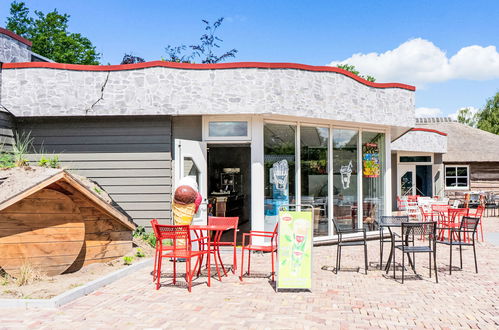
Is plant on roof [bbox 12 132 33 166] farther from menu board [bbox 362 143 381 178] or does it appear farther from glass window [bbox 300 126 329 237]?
menu board [bbox 362 143 381 178]

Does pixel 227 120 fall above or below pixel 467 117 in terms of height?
below

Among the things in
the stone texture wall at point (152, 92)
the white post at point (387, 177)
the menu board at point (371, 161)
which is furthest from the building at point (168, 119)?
the white post at point (387, 177)

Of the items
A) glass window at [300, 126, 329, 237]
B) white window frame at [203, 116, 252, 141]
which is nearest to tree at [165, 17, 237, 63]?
glass window at [300, 126, 329, 237]

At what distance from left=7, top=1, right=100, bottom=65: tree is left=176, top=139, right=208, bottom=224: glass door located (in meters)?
29.5

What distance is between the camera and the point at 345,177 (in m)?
10.5

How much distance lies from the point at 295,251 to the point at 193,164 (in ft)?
11.3

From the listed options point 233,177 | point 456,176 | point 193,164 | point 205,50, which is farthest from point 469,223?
point 205,50

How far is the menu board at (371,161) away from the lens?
11.0 meters

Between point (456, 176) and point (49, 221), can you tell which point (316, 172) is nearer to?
point (49, 221)

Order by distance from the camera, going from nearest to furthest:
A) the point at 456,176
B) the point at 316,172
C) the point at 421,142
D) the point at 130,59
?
1. the point at 316,172
2. the point at 421,142
3. the point at 456,176
4. the point at 130,59

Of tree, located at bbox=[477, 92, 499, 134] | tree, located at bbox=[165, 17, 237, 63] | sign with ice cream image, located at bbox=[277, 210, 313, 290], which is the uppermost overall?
tree, located at bbox=[165, 17, 237, 63]

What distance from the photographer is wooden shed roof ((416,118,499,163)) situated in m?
22.8

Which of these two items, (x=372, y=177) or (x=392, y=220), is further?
(x=372, y=177)

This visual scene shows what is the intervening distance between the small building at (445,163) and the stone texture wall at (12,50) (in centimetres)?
1498
